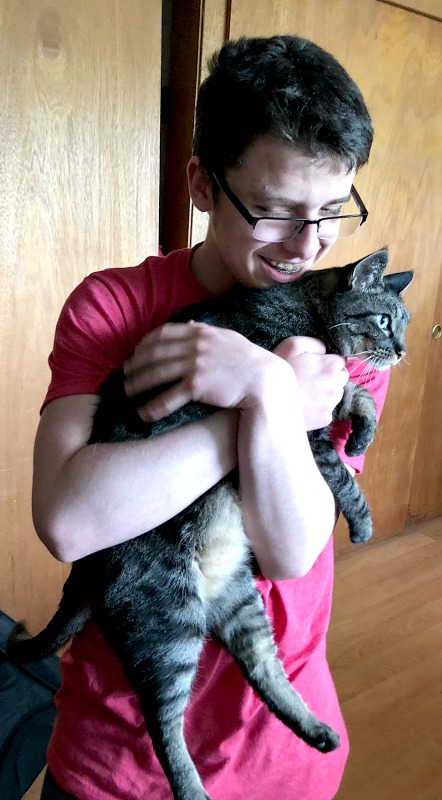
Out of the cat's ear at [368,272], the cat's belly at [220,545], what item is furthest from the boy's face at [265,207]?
the cat's belly at [220,545]

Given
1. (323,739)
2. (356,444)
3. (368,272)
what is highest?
(368,272)

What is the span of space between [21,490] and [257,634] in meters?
1.19

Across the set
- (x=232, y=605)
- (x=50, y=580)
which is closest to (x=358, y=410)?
(x=232, y=605)

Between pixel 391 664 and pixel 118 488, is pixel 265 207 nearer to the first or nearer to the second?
pixel 118 488

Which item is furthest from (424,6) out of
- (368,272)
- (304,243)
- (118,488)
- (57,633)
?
(57,633)

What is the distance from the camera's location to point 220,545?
0.98 meters

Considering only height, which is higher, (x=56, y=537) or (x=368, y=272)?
(x=368, y=272)

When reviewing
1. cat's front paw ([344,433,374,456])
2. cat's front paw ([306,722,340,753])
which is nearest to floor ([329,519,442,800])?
cat's front paw ([306,722,340,753])

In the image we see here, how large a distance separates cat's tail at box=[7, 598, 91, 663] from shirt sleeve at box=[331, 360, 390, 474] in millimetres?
514

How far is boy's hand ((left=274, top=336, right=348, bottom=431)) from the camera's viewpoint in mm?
877

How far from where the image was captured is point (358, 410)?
1.07 metres

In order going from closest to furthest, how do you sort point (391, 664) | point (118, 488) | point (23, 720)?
point (118, 488) → point (23, 720) → point (391, 664)

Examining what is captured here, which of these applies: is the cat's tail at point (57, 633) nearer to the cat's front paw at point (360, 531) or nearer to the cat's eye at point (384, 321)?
the cat's front paw at point (360, 531)

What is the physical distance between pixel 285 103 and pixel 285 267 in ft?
0.72
